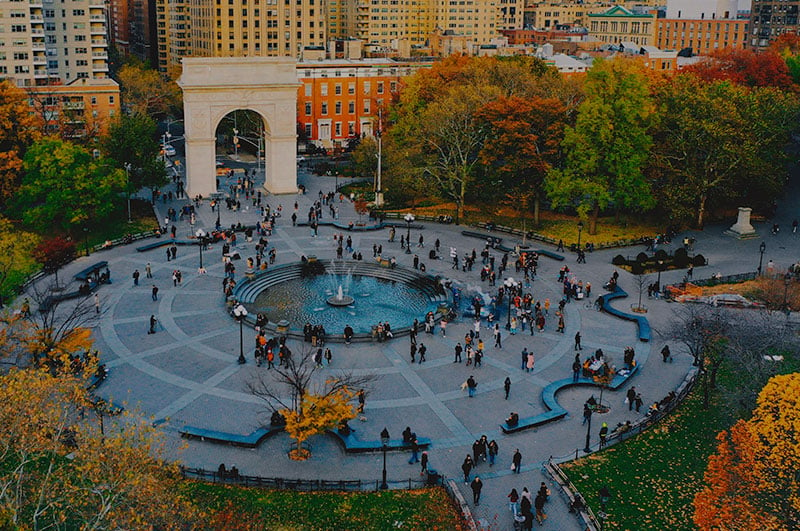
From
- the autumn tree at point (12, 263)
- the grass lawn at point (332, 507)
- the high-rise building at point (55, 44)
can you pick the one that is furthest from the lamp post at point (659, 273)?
the high-rise building at point (55, 44)

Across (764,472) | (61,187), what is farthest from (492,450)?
(61,187)

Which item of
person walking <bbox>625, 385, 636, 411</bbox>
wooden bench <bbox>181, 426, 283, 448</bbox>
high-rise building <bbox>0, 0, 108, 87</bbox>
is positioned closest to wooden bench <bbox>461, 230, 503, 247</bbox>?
person walking <bbox>625, 385, 636, 411</bbox>

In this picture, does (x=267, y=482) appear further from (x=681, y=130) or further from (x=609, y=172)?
(x=681, y=130)

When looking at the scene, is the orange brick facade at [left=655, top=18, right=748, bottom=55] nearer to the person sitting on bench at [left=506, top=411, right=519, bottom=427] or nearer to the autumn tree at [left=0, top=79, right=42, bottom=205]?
the autumn tree at [left=0, top=79, right=42, bottom=205]

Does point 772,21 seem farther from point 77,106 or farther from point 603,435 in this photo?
point 603,435

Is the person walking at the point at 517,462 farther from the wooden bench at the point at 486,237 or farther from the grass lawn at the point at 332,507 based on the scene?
the wooden bench at the point at 486,237

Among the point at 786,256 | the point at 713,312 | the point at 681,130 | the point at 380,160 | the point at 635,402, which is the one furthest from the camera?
the point at 380,160

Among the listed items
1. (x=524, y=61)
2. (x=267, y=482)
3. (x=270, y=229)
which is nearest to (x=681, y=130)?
(x=524, y=61)
